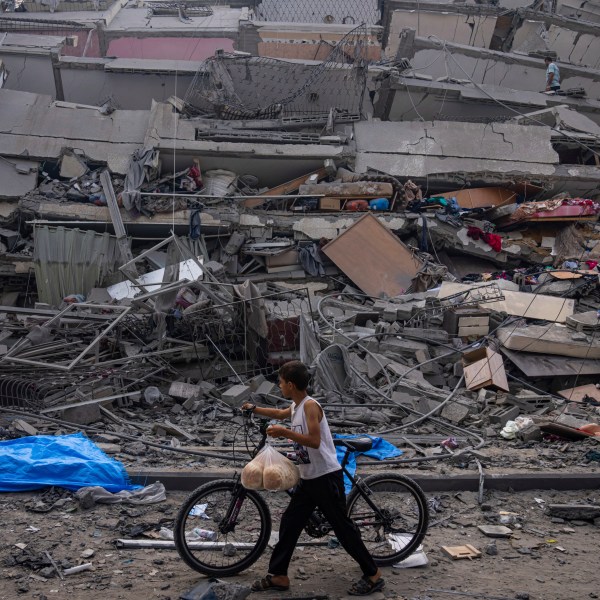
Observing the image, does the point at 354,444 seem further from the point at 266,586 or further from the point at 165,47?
the point at 165,47

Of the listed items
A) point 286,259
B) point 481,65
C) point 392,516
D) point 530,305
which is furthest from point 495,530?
point 481,65

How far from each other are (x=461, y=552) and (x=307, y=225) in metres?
10.6

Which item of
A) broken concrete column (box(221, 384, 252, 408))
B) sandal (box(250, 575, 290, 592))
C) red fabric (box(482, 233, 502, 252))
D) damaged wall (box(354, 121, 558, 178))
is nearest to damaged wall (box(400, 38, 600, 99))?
damaged wall (box(354, 121, 558, 178))

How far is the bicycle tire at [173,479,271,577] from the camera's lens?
4.69m

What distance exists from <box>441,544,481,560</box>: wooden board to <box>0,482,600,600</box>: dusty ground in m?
0.05

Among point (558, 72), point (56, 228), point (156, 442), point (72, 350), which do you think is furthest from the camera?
point (558, 72)

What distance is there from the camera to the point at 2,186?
15773 mm

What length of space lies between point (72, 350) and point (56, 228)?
5351 mm

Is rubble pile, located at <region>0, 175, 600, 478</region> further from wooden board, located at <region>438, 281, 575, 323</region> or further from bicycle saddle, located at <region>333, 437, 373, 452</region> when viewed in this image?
bicycle saddle, located at <region>333, 437, 373, 452</region>

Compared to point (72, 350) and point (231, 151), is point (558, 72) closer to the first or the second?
point (231, 151)

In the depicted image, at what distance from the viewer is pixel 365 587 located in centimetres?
468

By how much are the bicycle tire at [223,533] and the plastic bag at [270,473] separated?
0.25 meters

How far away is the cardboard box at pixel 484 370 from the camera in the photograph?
10680 millimetres

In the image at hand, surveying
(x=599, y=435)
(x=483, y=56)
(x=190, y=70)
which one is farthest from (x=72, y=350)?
(x=483, y=56)
